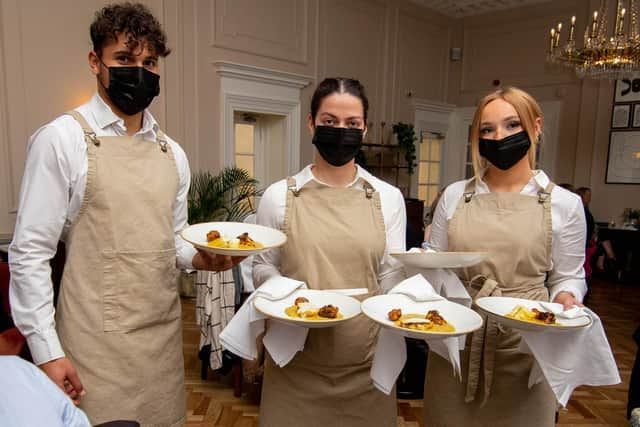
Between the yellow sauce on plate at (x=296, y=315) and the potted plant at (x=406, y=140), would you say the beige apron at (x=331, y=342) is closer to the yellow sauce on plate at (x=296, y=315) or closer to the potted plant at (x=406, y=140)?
the yellow sauce on plate at (x=296, y=315)

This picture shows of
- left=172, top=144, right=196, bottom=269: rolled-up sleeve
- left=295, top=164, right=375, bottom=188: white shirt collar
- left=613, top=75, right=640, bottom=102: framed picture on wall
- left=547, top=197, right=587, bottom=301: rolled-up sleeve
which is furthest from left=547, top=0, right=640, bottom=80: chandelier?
left=172, top=144, right=196, bottom=269: rolled-up sleeve

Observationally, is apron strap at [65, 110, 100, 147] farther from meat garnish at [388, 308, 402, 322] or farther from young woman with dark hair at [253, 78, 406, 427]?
meat garnish at [388, 308, 402, 322]

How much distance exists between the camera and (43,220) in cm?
111

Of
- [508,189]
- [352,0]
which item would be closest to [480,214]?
[508,189]

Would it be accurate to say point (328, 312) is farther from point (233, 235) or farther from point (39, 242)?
point (39, 242)

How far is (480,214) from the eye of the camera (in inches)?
57.8

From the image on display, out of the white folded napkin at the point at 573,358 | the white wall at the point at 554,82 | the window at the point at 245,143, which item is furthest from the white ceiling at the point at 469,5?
the white folded napkin at the point at 573,358

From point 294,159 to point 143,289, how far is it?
490cm

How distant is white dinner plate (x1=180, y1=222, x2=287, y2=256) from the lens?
1142 mm

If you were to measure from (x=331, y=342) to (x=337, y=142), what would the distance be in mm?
589

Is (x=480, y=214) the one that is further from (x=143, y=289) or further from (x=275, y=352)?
(x=143, y=289)

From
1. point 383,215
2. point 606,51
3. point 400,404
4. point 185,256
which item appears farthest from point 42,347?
point 606,51

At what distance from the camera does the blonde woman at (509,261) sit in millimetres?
1383

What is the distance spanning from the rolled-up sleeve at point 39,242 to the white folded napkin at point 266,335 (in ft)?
1.37
